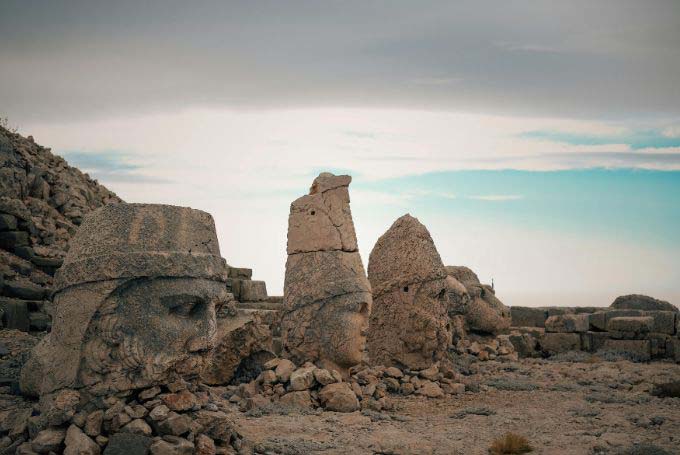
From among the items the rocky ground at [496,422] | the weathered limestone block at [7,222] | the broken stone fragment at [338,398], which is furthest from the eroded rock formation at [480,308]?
the weathered limestone block at [7,222]

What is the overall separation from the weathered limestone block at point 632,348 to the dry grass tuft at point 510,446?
31.3 ft

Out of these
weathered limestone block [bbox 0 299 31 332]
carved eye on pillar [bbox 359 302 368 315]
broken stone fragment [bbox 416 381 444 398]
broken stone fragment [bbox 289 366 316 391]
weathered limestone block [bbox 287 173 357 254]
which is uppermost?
weathered limestone block [bbox 287 173 357 254]

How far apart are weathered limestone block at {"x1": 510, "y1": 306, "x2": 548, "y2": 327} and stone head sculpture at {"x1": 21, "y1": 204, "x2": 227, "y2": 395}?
15.0 meters

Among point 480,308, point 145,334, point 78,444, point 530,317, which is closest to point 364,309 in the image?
point 145,334

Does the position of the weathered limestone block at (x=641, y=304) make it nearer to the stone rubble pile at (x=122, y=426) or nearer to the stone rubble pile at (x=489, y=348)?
the stone rubble pile at (x=489, y=348)

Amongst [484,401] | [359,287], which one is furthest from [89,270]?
[484,401]

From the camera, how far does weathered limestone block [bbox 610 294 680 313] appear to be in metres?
20.5

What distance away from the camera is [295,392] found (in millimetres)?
10055

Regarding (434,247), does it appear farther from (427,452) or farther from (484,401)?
(427,452)

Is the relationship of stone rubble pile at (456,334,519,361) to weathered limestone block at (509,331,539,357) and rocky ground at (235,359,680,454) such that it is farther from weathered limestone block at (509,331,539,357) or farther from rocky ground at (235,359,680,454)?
rocky ground at (235,359,680,454)

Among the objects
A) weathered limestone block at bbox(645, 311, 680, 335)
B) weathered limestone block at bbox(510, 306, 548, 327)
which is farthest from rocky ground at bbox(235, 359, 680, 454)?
weathered limestone block at bbox(510, 306, 548, 327)

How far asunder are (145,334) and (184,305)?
1.45 ft

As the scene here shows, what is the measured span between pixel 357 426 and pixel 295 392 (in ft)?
4.02

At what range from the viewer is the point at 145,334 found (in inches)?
257
